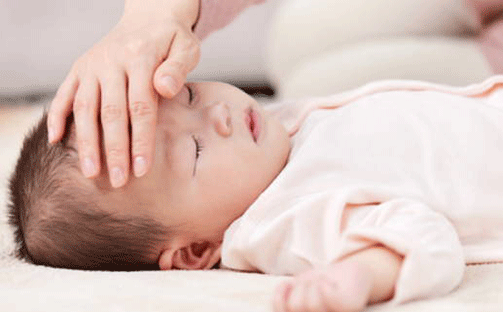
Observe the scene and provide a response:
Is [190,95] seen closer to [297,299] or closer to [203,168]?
[203,168]

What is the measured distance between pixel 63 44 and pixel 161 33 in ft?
4.83

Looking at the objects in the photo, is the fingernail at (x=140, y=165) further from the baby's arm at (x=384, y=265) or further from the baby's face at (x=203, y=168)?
the baby's arm at (x=384, y=265)

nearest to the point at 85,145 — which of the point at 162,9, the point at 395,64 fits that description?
the point at 162,9

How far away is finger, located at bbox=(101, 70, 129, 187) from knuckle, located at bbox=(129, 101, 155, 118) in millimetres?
11

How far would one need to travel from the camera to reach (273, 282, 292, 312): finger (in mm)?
658

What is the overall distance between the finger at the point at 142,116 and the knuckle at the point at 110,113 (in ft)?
0.04

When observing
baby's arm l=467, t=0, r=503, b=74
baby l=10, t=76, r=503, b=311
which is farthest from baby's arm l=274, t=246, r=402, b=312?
baby's arm l=467, t=0, r=503, b=74

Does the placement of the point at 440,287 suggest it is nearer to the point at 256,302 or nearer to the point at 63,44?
the point at 256,302

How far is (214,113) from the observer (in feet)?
3.08

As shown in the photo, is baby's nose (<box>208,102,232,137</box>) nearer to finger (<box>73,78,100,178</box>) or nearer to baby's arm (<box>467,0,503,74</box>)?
finger (<box>73,78,100,178</box>)

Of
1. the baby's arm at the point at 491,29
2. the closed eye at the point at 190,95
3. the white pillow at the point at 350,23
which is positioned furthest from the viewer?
the white pillow at the point at 350,23

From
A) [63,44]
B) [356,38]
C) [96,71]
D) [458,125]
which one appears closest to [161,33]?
[96,71]

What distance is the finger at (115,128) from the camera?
33.2 inches

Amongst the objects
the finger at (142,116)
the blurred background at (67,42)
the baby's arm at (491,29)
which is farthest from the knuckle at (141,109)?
the blurred background at (67,42)
